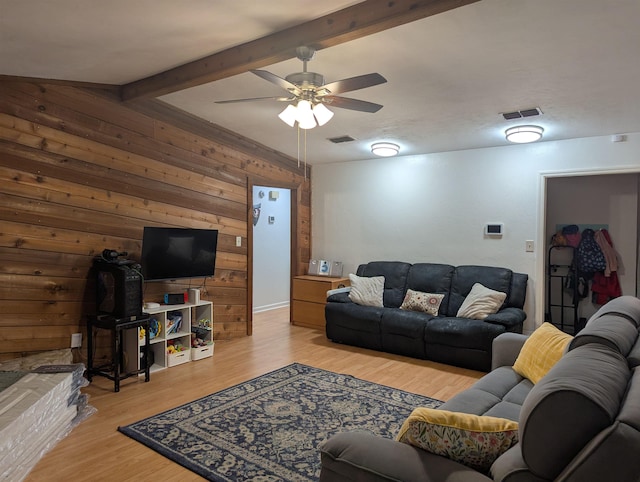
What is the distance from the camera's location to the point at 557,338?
2.57 meters

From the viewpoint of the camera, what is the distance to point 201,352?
Answer: 462 centimetres

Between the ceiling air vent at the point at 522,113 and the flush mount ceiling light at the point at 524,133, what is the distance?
249 mm

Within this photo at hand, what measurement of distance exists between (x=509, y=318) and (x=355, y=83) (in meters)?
2.84

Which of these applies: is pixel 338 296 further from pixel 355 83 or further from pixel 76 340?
pixel 355 83

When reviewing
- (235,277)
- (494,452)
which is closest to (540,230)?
(235,277)

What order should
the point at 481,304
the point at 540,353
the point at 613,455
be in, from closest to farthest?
the point at 613,455 < the point at 540,353 < the point at 481,304

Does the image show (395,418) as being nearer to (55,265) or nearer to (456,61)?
(456,61)

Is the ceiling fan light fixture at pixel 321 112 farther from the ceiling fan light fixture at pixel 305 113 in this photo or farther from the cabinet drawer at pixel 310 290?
the cabinet drawer at pixel 310 290

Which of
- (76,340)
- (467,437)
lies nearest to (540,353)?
(467,437)

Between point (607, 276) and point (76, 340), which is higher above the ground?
point (607, 276)

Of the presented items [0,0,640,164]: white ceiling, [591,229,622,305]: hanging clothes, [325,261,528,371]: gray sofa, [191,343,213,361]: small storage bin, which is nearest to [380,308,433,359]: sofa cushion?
[325,261,528,371]: gray sofa

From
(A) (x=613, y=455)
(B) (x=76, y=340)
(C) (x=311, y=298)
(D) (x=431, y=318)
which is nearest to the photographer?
(A) (x=613, y=455)

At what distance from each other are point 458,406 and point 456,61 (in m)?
2.29

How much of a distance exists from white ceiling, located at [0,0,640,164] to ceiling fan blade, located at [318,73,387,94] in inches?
16.2
